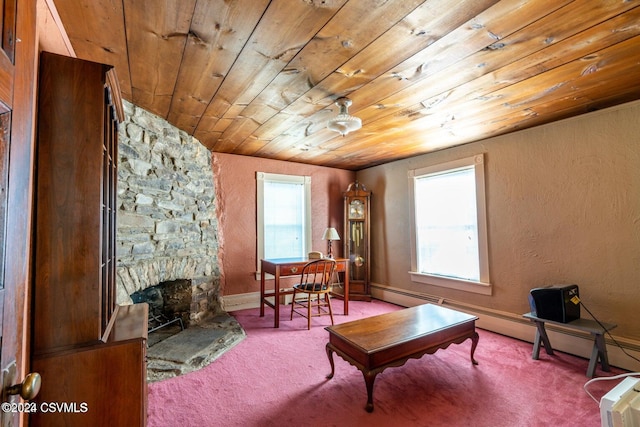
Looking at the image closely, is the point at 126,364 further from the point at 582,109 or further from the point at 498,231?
the point at 582,109

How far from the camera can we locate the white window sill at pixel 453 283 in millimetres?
3404

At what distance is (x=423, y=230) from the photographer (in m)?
4.13

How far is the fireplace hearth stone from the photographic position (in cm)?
240

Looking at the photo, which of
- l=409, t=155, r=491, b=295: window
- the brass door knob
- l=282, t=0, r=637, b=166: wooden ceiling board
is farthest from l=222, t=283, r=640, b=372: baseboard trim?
the brass door knob

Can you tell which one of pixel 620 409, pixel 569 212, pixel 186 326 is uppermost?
pixel 569 212

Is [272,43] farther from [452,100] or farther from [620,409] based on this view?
[620,409]

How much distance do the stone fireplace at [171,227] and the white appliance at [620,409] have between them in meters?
2.61

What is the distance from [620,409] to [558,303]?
5.89 ft

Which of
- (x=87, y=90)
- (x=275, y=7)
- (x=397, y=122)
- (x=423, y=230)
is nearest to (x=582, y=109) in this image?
(x=397, y=122)

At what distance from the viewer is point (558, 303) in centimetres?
248

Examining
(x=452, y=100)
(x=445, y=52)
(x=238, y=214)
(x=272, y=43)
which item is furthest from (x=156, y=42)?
(x=238, y=214)

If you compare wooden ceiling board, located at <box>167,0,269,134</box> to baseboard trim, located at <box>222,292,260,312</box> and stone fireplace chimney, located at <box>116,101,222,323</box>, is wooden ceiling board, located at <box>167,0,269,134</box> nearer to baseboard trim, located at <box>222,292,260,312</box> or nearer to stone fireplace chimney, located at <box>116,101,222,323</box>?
stone fireplace chimney, located at <box>116,101,222,323</box>

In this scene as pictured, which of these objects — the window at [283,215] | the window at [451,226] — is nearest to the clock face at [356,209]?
the window at [283,215]

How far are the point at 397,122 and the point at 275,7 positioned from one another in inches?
70.4
